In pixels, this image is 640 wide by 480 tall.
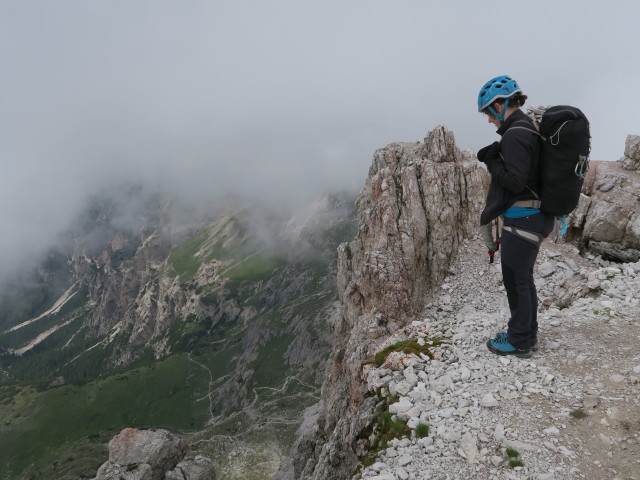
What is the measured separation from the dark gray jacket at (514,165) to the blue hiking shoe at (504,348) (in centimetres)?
415

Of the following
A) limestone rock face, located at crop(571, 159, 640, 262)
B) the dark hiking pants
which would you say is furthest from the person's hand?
limestone rock face, located at crop(571, 159, 640, 262)

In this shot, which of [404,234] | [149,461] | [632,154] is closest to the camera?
[632,154]

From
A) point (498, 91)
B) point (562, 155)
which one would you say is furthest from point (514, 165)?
point (498, 91)

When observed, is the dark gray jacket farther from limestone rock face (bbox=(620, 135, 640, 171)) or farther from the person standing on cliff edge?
limestone rock face (bbox=(620, 135, 640, 171))

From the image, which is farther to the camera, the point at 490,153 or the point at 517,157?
the point at 490,153

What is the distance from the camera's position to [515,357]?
11.5m

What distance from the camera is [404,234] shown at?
1518 inches

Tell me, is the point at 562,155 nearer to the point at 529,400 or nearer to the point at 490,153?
the point at 490,153

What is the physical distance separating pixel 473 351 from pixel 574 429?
150 inches

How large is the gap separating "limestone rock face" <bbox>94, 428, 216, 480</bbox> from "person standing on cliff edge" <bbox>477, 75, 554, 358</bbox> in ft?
207

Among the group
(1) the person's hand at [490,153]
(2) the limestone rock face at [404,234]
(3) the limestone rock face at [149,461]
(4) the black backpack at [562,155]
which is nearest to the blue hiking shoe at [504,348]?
(4) the black backpack at [562,155]

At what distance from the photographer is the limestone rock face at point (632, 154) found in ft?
97.6

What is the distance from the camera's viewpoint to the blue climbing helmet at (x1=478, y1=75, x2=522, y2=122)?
35.2 feet

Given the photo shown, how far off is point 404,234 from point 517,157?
28.9 m
